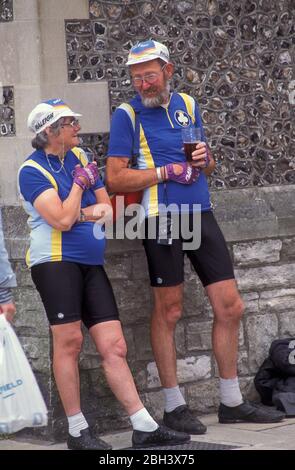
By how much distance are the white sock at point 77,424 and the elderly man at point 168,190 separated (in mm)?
725

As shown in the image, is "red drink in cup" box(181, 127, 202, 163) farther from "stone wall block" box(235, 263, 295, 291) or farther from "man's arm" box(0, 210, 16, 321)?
"man's arm" box(0, 210, 16, 321)

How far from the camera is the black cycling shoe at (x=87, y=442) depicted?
21.1ft

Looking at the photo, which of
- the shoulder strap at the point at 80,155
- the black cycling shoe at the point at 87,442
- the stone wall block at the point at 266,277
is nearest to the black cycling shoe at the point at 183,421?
the black cycling shoe at the point at 87,442

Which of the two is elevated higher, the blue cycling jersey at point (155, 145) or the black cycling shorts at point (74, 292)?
the blue cycling jersey at point (155, 145)

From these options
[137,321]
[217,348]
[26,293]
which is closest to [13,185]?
[26,293]

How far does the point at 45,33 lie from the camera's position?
7.05 metres

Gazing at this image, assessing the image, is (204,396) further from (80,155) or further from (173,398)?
(80,155)

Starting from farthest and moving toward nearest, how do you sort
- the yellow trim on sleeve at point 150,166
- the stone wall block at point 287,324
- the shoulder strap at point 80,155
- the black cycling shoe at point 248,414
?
the stone wall block at point 287,324 < the black cycling shoe at point 248,414 < the yellow trim on sleeve at point 150,166 < the shoulder strap at point 80,155

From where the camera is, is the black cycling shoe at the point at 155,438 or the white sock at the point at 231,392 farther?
the white sock at the point at 231,392

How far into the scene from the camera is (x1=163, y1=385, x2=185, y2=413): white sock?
7031 millimetres

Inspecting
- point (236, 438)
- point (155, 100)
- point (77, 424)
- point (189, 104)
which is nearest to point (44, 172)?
point (155, 100)

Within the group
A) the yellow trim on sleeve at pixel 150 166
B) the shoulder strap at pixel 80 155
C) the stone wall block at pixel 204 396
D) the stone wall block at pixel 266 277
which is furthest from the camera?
the stone wall block at pixel 266 277

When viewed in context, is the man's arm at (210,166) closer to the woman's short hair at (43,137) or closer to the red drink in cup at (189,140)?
the red drink in cup at (189,140)

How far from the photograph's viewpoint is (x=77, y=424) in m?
6.47
